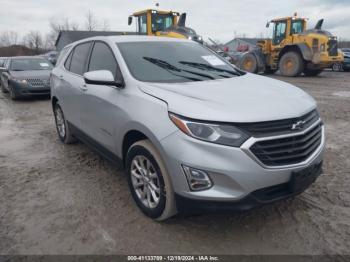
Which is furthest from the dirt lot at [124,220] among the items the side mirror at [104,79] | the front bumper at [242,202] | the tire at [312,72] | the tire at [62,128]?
the tire at [312,72]

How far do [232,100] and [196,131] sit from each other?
1.51 ft

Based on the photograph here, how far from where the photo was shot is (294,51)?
1614 centimetres

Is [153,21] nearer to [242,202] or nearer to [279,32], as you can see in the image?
[279,32]

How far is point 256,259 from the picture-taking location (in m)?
2.48

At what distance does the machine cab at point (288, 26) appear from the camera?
54.2ft

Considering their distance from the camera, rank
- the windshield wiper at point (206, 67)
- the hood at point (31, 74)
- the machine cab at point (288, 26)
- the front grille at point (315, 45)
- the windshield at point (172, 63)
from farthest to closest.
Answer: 1. the machine cab at point (288, 26)
2. the front grille at point (315, 45)
3. the hood at point (31, 74)
4. the windshield wiper at point (206, 67)
5. the windshield at point (172, 63)

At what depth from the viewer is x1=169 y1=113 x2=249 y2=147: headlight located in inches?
92.3

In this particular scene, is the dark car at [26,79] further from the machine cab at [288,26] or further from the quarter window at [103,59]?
the machine cab at [288,26]

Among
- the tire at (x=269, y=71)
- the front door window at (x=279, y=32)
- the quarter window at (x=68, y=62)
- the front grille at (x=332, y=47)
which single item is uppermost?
the front door window at (x=279, y=32)

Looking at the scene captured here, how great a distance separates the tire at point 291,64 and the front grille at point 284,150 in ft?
47.8

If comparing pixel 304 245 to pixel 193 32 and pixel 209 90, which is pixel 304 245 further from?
pixel 193 32

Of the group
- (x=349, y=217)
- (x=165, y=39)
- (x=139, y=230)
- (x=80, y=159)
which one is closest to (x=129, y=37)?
(x=165, y=39)

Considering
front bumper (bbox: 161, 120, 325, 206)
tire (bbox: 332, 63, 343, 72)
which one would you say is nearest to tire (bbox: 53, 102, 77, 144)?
front bumper (bbox: 161, 120, 325, 206)

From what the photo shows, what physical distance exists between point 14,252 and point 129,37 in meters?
2.69
